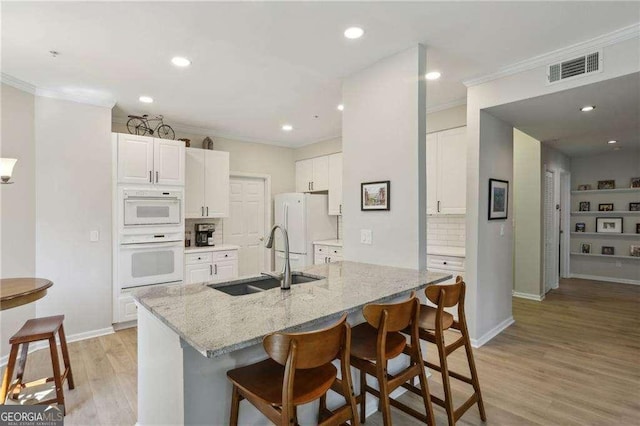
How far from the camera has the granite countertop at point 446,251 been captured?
3735 mm

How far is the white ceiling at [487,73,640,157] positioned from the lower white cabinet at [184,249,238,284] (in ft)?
12.5

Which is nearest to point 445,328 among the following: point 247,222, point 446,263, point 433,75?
point 446,263

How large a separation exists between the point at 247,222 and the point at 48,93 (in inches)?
123

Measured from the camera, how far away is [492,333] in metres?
3.62

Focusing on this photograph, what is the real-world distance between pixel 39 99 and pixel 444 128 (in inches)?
177

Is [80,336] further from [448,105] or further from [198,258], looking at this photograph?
[448,105]

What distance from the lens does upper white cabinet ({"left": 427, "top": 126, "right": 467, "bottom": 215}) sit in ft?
12.8

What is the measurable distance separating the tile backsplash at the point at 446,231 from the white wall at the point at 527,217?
155 cm

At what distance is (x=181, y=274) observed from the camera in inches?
170

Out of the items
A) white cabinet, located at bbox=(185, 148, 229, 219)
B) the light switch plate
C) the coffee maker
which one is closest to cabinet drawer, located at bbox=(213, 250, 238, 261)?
the coffee maker

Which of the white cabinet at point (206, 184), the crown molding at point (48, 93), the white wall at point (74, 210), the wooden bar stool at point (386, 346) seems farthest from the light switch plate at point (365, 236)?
the crown molding at point (48, 93)

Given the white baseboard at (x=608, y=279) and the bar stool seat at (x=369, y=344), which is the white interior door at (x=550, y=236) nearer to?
the white baseboard at (x=608, y=279)

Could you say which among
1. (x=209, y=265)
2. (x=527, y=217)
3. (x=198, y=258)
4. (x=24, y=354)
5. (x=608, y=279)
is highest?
(x=527, y=217)
